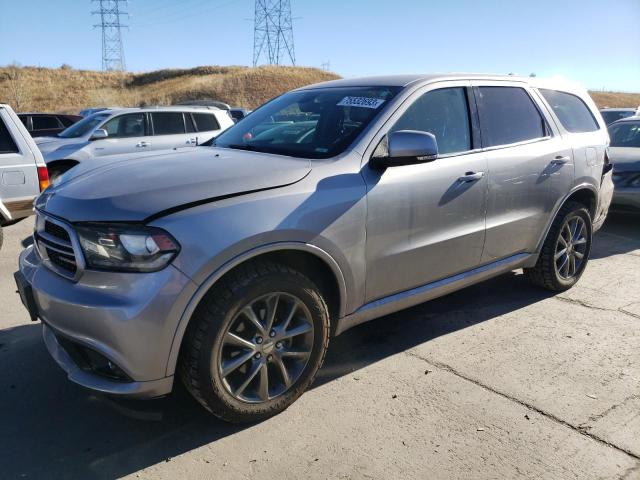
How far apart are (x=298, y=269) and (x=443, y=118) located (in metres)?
1.56

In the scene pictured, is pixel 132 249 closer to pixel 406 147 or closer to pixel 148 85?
pixel 406 147

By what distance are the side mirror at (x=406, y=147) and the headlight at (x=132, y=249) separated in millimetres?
1334

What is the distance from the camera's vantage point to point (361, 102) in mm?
3475

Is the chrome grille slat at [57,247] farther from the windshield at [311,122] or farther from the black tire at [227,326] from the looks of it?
the windshield at [311,122]

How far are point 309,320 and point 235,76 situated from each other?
56769 millimetres

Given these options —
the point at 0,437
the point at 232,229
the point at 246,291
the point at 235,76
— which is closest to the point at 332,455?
the point at 246,291

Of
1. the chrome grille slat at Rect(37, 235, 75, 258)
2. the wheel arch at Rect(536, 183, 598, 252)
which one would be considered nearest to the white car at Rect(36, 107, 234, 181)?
the wheel arch at Rect(536, 183, 598, 252)

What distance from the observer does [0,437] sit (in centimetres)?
272

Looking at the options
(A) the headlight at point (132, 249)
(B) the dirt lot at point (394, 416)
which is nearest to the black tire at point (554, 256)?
(B) the dirt lot at point (394, 416)

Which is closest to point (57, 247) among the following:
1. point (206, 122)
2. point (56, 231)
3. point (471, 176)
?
point (56, 231)

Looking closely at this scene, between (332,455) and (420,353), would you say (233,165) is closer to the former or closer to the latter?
(332,455)

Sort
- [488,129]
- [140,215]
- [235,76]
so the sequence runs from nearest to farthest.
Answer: [140,215] → [488,129] → [235,76]

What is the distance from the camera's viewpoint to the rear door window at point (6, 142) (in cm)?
557

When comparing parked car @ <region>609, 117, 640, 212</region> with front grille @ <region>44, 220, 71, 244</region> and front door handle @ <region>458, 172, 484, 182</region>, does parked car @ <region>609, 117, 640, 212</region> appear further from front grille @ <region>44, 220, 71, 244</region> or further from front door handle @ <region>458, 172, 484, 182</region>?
front grille @ <region>44, 220, 71, 244</region>
